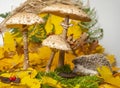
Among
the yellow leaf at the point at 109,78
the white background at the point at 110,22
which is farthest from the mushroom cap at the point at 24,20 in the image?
the white background at the point at 110,22

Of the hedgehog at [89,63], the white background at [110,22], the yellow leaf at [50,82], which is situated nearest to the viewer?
the yellow leaf at [50,82]

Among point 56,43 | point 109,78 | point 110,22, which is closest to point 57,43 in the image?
point 56,43

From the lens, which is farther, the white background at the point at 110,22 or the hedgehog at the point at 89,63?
the white background at the point at 110,22

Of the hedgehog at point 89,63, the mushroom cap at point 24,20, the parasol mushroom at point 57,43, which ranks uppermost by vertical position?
the mushroom cap at point 24,20

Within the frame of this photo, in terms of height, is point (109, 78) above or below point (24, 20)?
below

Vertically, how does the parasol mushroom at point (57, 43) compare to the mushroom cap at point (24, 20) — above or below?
below

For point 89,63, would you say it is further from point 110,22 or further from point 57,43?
point 110,22

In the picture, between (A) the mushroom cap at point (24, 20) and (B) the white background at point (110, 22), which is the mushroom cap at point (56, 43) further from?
(B) the white background at point (110, 22)

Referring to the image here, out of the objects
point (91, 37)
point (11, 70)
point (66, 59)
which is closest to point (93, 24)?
point (91, 37)

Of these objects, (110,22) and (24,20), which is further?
(110,22)

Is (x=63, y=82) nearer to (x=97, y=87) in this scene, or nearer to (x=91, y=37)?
(x=97, y=87)

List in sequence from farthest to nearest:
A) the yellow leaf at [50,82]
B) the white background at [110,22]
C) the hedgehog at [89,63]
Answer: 1. the white background at [110,22]
2. the hedgehog at [89,63]
3. the yellow leaf at [50,82]
